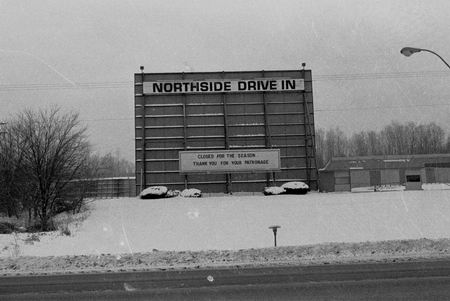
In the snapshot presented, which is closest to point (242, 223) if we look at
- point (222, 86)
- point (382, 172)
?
point (222, 86)

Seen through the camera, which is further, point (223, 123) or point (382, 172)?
point (382, 172)

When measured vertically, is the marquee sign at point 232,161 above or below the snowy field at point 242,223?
above

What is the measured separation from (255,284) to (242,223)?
51.2 ft

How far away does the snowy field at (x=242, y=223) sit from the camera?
2030cm

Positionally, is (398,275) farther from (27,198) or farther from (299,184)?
(299,184)

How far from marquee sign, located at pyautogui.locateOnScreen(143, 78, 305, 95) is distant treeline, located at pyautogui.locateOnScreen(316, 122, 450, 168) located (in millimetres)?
65603

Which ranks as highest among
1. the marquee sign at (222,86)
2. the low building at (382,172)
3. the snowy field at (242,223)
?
the marquee sign at (222,86)

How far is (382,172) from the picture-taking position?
169 feet

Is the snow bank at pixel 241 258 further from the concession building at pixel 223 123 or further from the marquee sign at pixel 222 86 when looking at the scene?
the marquee sign at pixel 222 86

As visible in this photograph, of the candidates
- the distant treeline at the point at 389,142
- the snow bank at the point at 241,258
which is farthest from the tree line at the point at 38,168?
the distant treeline at the point at 389,142

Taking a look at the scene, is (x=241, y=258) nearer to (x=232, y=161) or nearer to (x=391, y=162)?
(x=232, y=161)

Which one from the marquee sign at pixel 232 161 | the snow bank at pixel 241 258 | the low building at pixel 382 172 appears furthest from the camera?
the marquee sign at pixel 232 161

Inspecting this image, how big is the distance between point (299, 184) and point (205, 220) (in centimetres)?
Result: 1327

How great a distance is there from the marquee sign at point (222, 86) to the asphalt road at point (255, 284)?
106ft
